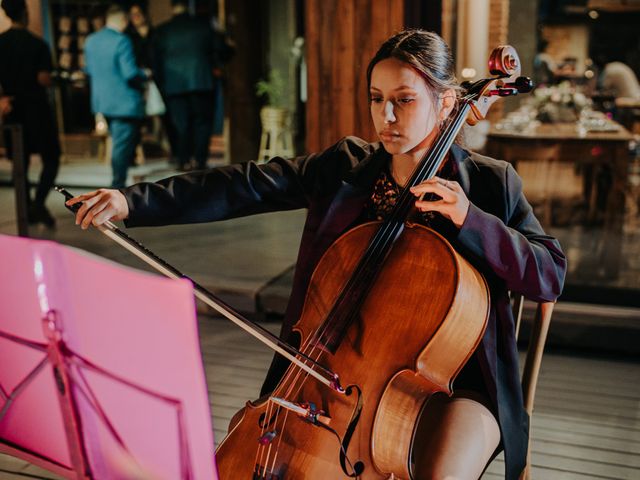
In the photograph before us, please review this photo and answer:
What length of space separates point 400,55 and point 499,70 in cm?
19

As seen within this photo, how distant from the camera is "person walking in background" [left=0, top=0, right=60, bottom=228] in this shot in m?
4.54

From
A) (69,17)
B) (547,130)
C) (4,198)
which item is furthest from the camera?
(69,17)

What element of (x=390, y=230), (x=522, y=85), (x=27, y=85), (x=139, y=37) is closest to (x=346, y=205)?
(x=390, y=230)

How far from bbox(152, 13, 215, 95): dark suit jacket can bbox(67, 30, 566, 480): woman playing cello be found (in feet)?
15.9

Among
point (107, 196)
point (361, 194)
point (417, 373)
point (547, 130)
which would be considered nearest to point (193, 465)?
point (417, 373)

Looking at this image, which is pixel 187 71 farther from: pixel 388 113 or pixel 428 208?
pixel 428 208

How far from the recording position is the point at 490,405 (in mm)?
1354

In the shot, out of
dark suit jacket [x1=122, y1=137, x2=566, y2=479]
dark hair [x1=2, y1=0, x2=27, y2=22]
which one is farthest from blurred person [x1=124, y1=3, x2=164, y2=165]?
dark suit jacket [x1=122, y1=137, x2=566, y2=479]

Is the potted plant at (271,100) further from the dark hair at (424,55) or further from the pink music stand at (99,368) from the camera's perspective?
the pink music stand at (99,368)

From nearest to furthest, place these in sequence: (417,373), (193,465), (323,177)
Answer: (193,465) < (417,373) < (323,177)

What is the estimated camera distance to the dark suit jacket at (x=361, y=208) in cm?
129

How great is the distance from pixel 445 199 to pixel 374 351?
28 cm

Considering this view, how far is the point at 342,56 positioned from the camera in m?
3.28

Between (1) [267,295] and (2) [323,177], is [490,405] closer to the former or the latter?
(2) [323,177]
